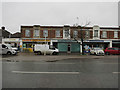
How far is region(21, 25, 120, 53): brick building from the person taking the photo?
1026 inches

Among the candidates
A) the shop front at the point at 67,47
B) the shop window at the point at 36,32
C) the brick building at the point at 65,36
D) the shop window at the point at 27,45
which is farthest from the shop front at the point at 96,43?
the shop window at the point at 27,45

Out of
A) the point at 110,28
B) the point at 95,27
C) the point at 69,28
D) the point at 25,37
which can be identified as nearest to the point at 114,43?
the point at 110,28

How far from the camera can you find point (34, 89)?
3691 mm

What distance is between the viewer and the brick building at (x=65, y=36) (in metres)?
26.1

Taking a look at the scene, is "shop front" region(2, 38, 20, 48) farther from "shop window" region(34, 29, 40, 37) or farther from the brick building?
"shop window" region(34, 29, 40, 37)

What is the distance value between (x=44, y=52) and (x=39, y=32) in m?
9.71

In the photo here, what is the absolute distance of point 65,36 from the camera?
2644 cm

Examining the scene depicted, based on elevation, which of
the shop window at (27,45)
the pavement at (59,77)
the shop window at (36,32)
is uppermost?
the shop window at (36,32)

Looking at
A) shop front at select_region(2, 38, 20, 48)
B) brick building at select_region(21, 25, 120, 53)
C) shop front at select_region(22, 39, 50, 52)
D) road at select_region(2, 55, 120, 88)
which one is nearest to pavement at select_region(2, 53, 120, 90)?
road at select_region(2, 55, 120, 88)

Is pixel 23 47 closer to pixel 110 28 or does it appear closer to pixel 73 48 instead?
pixel 73 48

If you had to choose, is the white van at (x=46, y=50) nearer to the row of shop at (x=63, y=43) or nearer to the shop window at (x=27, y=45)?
the row of shop at (x=63, y=43)

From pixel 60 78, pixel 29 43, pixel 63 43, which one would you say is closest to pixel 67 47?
pixel 63 43

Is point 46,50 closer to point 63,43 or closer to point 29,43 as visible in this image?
point 63,43

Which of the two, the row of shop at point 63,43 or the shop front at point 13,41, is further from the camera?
the shop front at point 13,41
